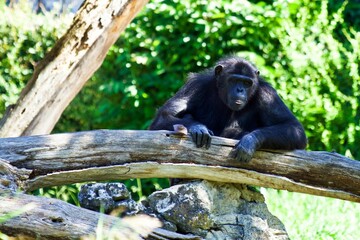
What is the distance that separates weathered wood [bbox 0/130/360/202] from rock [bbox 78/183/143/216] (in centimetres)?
13

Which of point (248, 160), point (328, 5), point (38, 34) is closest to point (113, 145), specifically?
point (248, 160)

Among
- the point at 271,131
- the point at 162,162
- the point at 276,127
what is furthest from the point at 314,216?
the point at 162,162

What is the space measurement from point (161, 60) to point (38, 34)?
2.24 metres

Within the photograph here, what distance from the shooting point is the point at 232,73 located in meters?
8.02

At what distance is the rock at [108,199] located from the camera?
644cm

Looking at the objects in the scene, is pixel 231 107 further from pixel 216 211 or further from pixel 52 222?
pixel 52 222

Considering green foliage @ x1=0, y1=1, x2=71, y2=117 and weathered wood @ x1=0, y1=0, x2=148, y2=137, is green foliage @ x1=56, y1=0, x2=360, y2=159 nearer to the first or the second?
green foliage @ x1=0, y1=1, x2=71, y2=117

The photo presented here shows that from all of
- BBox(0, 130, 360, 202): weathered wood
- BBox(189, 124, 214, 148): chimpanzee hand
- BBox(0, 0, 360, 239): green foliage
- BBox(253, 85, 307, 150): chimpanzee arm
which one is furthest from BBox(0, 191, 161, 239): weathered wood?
BBox(0, 0, 360, 239): green foliage

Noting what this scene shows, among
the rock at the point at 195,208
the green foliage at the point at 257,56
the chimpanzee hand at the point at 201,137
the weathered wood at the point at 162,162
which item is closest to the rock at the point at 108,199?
the rock at the point at 195,208

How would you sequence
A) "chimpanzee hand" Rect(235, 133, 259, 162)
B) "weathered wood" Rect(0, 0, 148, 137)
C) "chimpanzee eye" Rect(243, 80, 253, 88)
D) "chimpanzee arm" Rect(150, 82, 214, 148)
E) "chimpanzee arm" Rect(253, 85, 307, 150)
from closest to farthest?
1. "chimpanzee hand" Rect(235, 133, 259, 162)
2. "chimpanzee arm" Rect(253, 85, 307, 150)
3. "chimpanzee arm" Rect(150, 82, 214, 148)
4. "chimpanzee eye" Rect(243, 80, 253, 88)
5. "weathered wood" Rect(0, 0, 148, 137)

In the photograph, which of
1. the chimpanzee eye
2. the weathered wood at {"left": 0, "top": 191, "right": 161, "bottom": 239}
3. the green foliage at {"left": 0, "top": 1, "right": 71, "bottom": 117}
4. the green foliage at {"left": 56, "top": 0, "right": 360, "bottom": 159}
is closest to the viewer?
the weathered wood at {"left": 0, "top": 191, "right": 161, "bottom": 239}

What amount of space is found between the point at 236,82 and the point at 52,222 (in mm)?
3131

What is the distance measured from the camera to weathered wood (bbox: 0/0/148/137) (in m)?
8.16

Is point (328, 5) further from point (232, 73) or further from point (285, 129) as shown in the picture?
point (285, 129)
